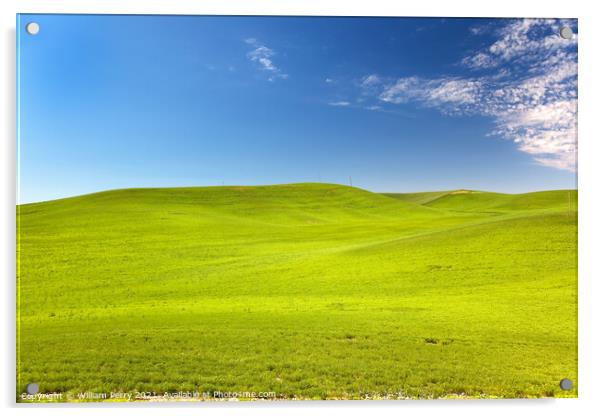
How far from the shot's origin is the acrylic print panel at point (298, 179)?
523 cm

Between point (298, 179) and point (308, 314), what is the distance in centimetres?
314

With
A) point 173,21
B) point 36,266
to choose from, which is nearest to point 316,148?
point 173,21

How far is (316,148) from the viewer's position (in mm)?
7223

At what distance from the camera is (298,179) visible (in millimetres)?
7637

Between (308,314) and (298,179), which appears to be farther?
(298,179)

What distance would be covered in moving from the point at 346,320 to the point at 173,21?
651cm

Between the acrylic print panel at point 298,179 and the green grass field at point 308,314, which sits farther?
the acrylic print panel at point 298,179

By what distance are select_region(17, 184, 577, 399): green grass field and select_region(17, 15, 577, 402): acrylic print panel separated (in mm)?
36

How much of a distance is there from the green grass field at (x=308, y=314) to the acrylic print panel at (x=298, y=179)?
4 cm

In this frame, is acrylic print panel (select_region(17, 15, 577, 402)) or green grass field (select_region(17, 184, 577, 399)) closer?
green grass field (select_region(17, 184, 577, 399))

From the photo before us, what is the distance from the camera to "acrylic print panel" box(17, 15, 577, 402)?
5.23m

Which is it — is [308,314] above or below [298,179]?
below

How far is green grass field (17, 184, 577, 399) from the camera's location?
16.8 ft
